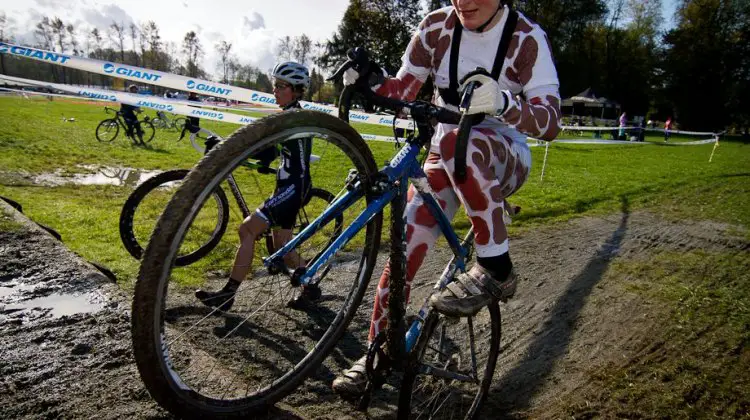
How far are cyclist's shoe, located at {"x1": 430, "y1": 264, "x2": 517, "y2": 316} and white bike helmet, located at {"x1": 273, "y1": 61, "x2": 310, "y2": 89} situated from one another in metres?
2.93

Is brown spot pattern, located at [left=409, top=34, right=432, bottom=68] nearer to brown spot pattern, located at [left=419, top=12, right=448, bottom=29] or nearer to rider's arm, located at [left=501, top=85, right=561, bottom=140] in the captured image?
brown spot pattern, located at [left=419, top=12, right=448, bottom=29]

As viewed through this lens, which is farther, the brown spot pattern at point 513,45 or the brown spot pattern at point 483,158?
the brown spot pattern at point 513,45

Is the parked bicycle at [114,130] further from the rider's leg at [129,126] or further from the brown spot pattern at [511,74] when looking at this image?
the brown spot pattern at [511,74]

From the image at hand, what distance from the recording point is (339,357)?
10.2 feet

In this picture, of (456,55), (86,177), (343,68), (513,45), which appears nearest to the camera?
(343,68)

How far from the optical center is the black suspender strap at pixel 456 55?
227 cm

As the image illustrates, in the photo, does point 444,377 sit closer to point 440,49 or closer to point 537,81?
point 537,81

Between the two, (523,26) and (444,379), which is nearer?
(523,26)

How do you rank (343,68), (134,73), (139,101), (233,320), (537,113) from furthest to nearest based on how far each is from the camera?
(139,101) → (134,73) → (233,320) → (343,68) → (537,113)

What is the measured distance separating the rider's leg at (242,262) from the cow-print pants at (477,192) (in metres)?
1.58

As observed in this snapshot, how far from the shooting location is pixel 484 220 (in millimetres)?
2207

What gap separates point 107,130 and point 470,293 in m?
17.2

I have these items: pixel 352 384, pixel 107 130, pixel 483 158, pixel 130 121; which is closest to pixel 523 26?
pixel 483 158

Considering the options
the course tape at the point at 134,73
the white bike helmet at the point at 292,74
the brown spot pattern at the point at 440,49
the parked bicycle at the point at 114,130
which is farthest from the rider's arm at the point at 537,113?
the parked bicycle at the point at 114,130
